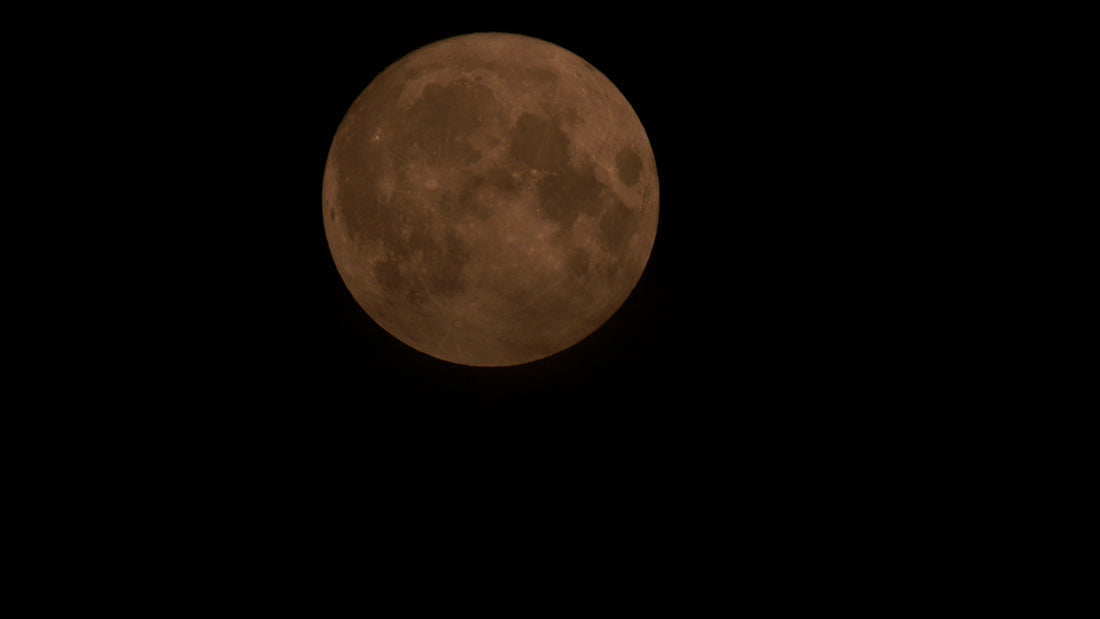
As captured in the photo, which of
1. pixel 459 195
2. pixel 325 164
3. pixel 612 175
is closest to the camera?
pixel 459 195

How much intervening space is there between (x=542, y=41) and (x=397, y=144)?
3.21ft

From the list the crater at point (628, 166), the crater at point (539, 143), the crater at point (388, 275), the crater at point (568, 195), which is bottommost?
the crater at point (388, 275)

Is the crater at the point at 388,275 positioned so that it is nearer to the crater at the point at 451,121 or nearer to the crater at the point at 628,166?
the crater at the point at 451,121

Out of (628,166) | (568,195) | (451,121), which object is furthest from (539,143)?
(628,166)

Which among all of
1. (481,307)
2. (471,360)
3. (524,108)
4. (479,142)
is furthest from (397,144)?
(471,360)

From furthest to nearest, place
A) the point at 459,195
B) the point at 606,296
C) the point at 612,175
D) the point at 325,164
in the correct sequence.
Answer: the point at 325,164 < the point at 606,296 < the point at 612,175 < the point at 459,195

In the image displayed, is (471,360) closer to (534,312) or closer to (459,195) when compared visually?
(534,312)

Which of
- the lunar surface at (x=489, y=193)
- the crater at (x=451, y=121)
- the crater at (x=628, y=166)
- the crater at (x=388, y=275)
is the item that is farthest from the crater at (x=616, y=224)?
the crater at (x=388, y=275)

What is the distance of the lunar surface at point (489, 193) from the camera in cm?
279

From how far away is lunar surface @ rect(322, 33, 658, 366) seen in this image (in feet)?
9.14

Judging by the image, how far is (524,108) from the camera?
112 inches

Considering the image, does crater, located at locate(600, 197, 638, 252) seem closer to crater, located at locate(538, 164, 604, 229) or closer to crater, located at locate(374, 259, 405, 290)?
crater, located at locate(538, 164, 604, 229)

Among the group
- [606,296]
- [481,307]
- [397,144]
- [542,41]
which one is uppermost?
[542,41]

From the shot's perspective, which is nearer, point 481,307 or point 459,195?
point 459,195
